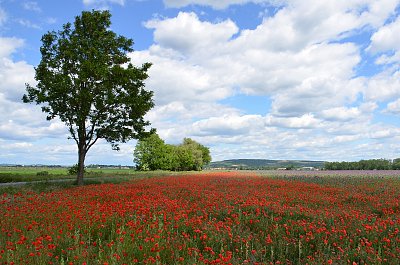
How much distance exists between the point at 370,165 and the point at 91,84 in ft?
236

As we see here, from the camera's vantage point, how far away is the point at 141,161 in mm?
77562

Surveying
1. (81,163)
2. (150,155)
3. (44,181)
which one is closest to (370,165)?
(150,155)

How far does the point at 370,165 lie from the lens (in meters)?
77.8

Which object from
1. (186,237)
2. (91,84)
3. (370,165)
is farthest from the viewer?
(370,165)

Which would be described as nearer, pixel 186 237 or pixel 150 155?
pixel 186 237

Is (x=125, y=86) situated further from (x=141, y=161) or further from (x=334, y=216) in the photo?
(x=141, y=161)

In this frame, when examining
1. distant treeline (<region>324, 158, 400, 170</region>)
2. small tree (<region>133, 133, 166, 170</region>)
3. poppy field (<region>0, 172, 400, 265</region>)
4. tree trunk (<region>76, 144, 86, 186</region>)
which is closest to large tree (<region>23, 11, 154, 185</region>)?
tree trunk (<region>76, 144, 86, 186</region>)

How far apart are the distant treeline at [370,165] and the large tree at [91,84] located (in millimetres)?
64499

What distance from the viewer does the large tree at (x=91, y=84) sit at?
80.2ft

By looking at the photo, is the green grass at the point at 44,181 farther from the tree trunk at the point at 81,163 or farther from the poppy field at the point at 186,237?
the poppy field at the point at 186,237

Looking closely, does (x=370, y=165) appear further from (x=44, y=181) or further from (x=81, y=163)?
(x=44, y=181)

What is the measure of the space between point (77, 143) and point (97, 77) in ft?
18.4

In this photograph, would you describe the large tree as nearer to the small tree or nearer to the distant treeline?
the small tree

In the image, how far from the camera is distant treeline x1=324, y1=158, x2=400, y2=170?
72.9 meters
